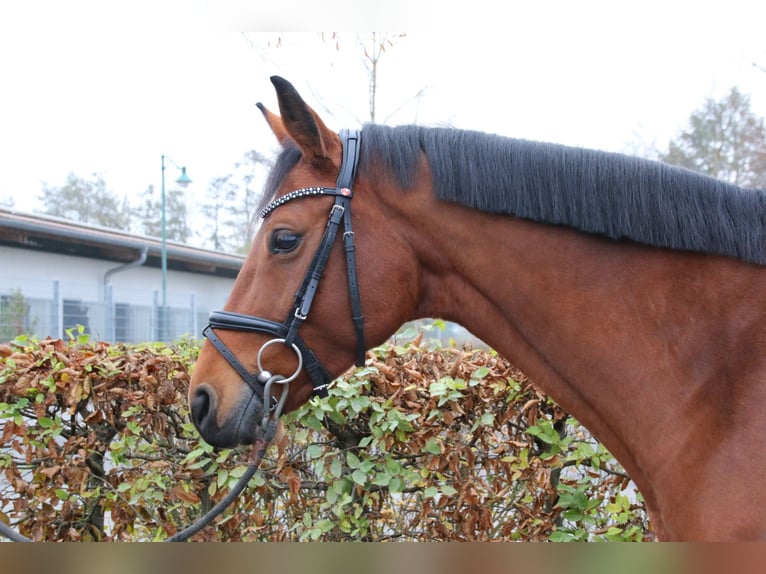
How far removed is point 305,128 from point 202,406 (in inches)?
42.0

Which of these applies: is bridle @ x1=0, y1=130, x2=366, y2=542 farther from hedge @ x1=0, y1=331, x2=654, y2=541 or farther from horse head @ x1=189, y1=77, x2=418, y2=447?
hedge @ x1=0, y1=331, x2=654, y2=541

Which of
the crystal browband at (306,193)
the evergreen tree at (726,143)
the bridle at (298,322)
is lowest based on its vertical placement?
the bridle at (298,322)

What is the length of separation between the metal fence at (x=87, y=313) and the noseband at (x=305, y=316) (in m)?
11.9

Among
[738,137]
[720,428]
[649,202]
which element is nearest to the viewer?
[720,428]

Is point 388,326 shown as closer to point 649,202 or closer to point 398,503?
point 649,202

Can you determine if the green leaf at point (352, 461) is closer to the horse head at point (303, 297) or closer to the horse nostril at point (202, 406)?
the horse head at point (303, 297)

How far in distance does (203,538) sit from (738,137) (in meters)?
20.4

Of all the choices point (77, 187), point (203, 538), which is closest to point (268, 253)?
point (203, 538)

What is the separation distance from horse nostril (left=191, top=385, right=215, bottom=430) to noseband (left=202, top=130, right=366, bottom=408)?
128 mm

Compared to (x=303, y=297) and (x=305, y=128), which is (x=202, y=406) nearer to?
(x=303, y=297)

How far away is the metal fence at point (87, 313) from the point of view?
1414 centimetres

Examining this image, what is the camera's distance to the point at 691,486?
177 centimetres

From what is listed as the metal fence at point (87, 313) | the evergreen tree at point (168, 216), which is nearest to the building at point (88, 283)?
the metal fence at point (87, 313)

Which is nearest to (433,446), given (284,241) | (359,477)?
(359,477)
